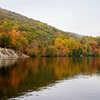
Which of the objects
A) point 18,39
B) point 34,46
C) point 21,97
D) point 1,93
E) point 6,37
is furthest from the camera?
point 34,46

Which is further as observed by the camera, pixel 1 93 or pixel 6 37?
pixel 6 37

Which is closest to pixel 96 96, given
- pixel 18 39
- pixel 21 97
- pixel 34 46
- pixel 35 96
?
pixel 35 96

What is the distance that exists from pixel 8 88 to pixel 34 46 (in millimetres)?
144825

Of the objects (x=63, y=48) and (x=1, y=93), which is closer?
(x=1, y=93)

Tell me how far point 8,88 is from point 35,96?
567cm

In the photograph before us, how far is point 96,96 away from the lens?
2425 cm

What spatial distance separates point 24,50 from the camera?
6235 inches

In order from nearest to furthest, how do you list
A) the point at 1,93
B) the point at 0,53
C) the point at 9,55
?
the point at 1,93
the point at 0,53
the point at 9,55

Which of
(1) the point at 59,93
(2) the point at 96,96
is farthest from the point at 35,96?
(2) the point at 96,96

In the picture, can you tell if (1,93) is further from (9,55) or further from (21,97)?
(9,55)

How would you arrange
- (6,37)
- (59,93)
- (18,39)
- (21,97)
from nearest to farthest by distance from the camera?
1. (21,97)
2. (59,93)
3. (6,37)
4. (18,39)

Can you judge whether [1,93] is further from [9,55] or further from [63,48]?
[63,48]

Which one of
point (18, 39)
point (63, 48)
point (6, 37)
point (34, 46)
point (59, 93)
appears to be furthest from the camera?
point (63, 48)

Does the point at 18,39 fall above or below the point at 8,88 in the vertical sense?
above
